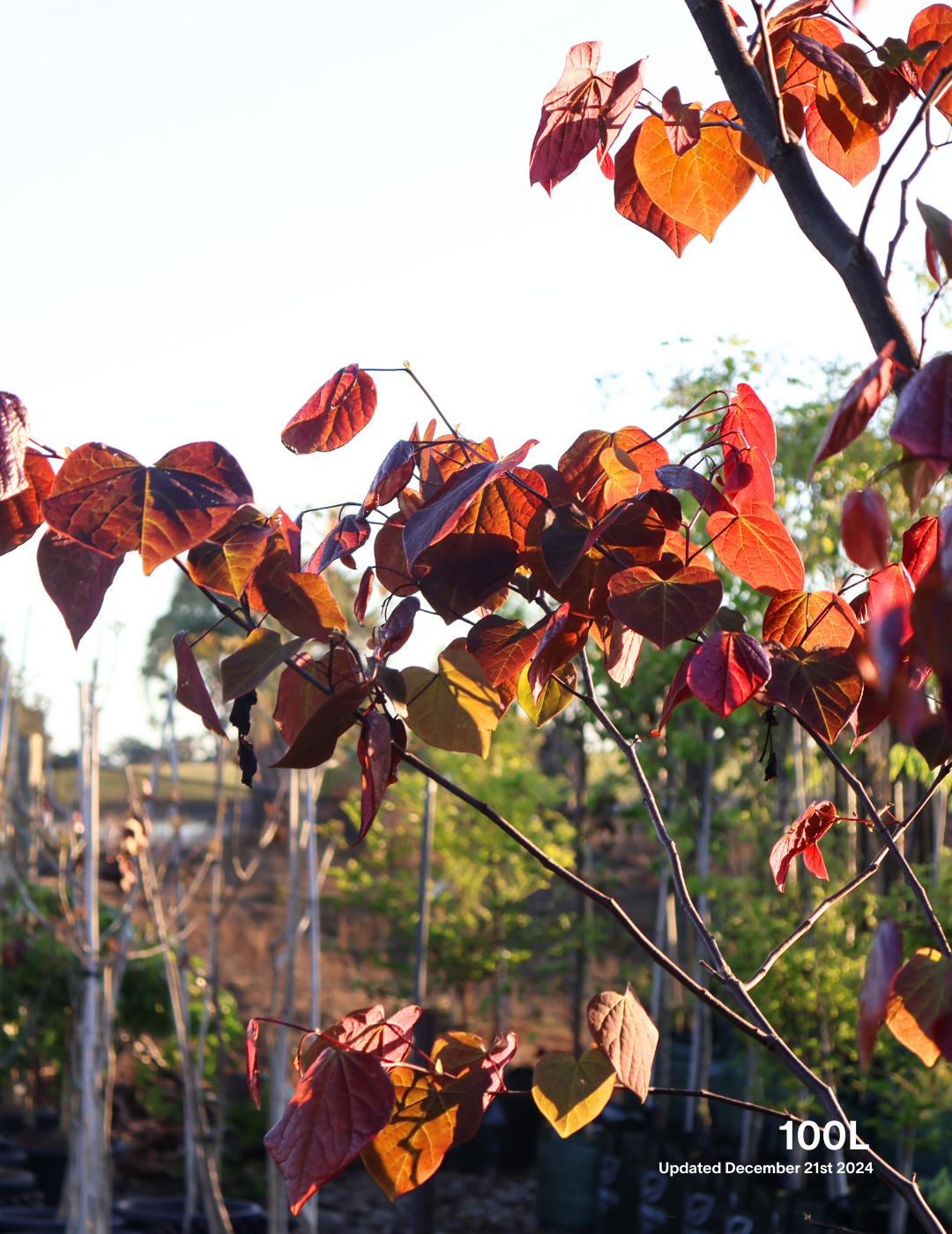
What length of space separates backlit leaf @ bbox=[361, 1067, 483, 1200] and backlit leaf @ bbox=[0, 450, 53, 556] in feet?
1.30

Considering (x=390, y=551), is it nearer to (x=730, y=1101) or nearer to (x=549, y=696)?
(x=549, y=696)

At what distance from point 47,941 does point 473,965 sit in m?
2.25

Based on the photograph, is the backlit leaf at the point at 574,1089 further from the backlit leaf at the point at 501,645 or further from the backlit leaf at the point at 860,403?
the backlit leaf at the point at 860,403

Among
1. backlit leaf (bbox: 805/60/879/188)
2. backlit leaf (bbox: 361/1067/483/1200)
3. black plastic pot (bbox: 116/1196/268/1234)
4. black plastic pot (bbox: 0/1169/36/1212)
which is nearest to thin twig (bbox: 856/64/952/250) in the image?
backlit leaf (bbox: 805/60/879/188)

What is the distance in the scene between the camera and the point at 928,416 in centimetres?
39

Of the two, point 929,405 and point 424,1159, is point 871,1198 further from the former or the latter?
point 929,405

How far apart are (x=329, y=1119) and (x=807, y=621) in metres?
0.42

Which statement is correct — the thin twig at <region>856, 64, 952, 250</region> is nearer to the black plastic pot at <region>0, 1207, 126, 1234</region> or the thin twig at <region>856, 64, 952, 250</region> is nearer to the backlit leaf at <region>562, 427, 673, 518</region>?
the backlit leaf at <region>562, 427, 673, 518</region>

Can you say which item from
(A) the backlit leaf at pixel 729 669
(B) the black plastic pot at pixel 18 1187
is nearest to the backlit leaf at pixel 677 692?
(A) the backlit leaf at pixel 729 669

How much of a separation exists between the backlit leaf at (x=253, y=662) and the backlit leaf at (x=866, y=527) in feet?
0.99

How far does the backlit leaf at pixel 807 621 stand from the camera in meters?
0.68

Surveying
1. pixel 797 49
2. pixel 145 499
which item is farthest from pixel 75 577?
pixel 797 49

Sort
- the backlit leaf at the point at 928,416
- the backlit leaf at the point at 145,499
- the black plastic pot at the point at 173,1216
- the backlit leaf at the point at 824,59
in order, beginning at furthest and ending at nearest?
the black plastic pot at the point at 173,1216, the backlit leaf at the point at 824,59, the backlit leaf at the point at 145,499, the backlit leaf at the point at 928,416

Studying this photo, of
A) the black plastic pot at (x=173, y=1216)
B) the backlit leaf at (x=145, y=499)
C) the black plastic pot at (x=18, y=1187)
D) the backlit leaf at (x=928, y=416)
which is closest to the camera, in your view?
the backlit leaf at (x=928, y=416)
